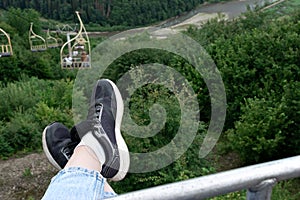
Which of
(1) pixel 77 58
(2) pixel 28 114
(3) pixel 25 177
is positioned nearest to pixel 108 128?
(3) pixel 25 177

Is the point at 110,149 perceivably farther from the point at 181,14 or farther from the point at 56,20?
the point at 181,14

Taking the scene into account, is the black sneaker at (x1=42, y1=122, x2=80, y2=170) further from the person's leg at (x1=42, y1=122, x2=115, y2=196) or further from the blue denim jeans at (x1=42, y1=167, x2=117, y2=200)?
the blue denim jeans at (x1=42, y1=167, x2=117, y2=200)

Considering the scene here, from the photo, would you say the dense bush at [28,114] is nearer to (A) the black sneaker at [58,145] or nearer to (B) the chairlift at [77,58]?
(B) the chairlift at [77,58]

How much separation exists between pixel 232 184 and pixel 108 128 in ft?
4.25

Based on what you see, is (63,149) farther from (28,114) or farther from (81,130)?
(28,114)

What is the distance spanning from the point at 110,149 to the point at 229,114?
391 centimetres

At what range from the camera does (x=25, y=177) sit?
4125 millimetres

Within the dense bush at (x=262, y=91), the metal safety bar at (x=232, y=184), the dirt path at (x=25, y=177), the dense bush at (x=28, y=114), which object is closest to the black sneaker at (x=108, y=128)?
the metal safety bar at (x=232, y=184)

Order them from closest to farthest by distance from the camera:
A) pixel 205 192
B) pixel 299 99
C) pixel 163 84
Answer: pixel 205 192
pixel 163 84
pixel 299 99

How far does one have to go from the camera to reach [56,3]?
29.9 meters

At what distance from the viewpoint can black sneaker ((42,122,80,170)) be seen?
5.94 ft

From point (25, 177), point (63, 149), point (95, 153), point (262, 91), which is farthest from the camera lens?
point (262, 91)

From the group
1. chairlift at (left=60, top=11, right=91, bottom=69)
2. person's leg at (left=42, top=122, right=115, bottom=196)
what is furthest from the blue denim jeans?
chairlift at (left=60, top=11, right=91, bottom=69)

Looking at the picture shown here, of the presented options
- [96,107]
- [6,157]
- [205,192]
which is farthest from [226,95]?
[205,192]
